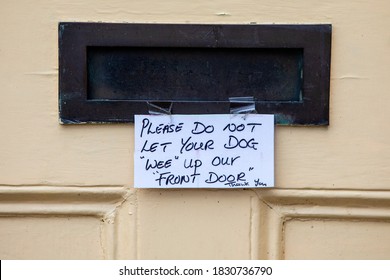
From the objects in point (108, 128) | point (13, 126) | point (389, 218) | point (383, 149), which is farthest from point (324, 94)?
point (13, 126)

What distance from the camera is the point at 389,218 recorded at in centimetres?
101

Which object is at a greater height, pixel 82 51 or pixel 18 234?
pixel 82 51

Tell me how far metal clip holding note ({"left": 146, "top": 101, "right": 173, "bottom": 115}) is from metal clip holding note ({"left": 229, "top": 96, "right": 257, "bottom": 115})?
10 cm

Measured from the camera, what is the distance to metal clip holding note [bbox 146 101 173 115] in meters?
1.01

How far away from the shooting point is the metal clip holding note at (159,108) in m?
1.01

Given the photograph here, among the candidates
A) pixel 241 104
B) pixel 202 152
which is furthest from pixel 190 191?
pixel 241 104

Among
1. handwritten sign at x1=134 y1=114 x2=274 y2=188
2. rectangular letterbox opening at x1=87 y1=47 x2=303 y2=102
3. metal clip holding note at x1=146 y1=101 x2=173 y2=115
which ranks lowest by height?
handwritten sign at x1=134 y1=114 x2=274 y2=188

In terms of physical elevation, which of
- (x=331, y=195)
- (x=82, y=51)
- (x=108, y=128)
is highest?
(x=82, y=51)

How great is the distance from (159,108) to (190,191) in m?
0.15

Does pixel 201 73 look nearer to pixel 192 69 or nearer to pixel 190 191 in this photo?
pixel 192 69

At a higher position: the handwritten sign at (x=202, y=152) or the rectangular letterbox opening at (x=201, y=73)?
the rectangular letterbox opening at (x=201, y=73)

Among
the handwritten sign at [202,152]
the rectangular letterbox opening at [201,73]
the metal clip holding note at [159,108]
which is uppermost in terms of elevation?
the rectangular letterbox opening at [201,73]

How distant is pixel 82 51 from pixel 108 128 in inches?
5.4

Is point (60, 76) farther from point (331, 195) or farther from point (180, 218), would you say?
point (331, 195)
